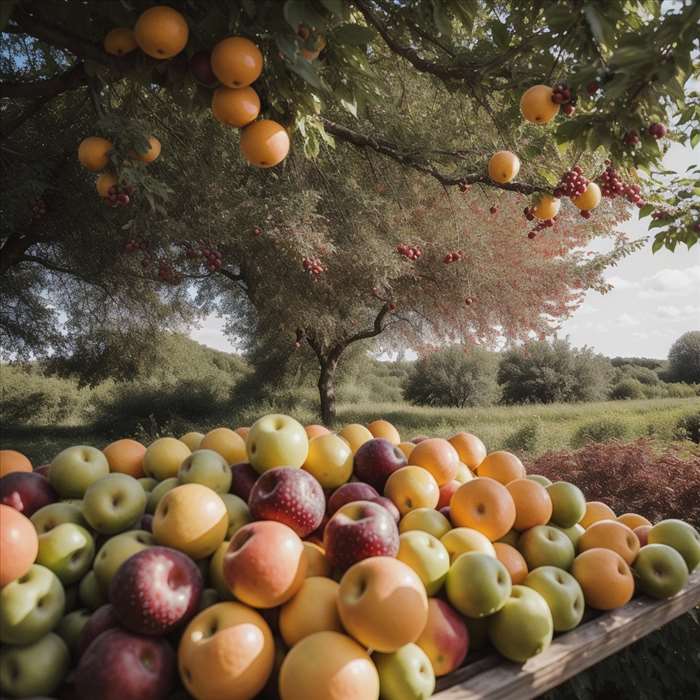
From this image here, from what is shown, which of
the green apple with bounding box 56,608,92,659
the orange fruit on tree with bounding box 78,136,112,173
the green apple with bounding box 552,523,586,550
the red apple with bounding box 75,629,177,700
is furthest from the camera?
the orange fruit on tree with bounding box 78,136,112,173

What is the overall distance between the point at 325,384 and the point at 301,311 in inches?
210

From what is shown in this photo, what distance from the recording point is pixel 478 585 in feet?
5.07

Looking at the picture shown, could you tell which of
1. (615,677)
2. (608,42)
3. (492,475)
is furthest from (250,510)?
(608,42)

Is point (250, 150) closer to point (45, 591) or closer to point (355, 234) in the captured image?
point (45, 591)

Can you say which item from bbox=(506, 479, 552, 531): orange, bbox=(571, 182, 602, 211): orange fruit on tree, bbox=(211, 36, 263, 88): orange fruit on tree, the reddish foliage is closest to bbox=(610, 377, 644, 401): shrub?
the reddish foliage

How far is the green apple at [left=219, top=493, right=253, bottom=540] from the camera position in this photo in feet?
5.88

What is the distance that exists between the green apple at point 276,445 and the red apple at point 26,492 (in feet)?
2.40

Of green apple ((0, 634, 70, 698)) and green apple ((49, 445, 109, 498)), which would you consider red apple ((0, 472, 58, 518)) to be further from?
green apple ((0, 634, 70, 698))

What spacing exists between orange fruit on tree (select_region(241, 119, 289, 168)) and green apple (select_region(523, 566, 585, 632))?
69.6 inches

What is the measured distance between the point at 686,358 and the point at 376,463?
30.2 m

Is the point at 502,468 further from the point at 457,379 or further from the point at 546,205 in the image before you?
the point at 457,379

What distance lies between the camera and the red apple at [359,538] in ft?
5.11

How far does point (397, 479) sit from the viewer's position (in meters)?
2.02

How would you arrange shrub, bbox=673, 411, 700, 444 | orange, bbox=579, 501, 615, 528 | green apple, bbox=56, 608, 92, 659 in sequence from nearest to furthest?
green apple, bbox=56, 608, 92, 659 → orange, bbox=579, 501, 615, 528 → shrub, bbox=673, 411, 700, 444
